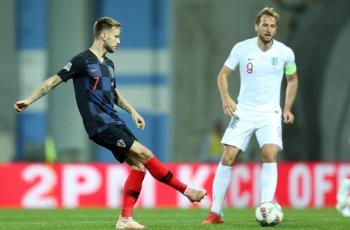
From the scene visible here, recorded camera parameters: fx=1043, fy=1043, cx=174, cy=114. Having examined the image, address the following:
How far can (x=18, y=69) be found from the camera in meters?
22.3

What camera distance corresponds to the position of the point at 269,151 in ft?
32.2

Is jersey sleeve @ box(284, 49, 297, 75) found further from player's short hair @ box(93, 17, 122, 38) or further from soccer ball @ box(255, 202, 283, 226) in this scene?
player's short hair @ box(93, 17, 122, 38)

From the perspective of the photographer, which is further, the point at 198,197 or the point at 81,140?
the point at 81,140

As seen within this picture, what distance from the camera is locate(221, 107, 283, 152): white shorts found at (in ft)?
32.5

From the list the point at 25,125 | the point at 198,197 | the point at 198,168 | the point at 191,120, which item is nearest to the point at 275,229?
the point at 198,197

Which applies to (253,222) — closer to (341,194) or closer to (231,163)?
(231,163)

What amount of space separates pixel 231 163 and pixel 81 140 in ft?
40.1

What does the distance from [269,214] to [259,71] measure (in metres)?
1.39

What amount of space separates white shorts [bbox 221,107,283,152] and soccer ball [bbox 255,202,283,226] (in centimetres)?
67

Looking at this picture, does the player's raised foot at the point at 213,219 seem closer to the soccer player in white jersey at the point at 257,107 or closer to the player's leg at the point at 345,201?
the soccer player in white jersey at the point at 257,107

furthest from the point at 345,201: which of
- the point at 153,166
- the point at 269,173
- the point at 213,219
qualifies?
the point at 153,166

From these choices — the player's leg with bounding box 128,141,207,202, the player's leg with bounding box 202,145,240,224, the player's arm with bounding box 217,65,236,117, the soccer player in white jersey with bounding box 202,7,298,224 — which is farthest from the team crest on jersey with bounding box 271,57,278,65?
the player's leg with bounding box 128,141,207,202

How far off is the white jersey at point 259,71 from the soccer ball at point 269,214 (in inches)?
38.7

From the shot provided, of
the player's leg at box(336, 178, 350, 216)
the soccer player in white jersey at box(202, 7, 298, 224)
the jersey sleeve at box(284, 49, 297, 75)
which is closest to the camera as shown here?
the soccer player in white jersey at box(202, 7, 298, 224)
